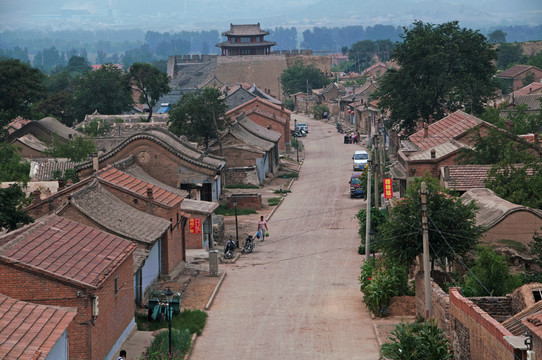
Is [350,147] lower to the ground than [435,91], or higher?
lower

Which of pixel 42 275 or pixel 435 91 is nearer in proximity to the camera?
pixel 42 275

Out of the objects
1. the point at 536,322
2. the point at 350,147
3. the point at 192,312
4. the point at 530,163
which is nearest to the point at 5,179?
the point at 192,312

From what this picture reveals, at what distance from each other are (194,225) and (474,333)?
19.0 meters

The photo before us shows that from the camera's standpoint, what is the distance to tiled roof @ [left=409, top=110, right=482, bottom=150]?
46719 mm

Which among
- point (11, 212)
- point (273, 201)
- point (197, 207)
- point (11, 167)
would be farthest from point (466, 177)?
point (11, 167)

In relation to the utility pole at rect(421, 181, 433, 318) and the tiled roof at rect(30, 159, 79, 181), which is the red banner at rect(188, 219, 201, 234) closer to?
the utility pole at rect(421, 181, 433, 318)

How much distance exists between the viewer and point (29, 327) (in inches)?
775

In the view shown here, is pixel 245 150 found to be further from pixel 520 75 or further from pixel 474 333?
pixel 520 75

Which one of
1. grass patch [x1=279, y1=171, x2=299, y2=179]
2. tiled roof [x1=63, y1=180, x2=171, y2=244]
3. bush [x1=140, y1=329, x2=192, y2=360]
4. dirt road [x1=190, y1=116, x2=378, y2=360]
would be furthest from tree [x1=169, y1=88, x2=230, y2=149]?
bush [x1=140, y1=329, x2=192, y2=360]

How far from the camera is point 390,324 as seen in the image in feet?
91.9

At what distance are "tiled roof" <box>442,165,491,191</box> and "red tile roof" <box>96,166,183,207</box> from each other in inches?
421

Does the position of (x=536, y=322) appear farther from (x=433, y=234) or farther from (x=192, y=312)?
(x=192, y=312)

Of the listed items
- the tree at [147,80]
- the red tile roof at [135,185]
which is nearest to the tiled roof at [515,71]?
the tree at [147,80]

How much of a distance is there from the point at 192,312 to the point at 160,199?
660 cm
